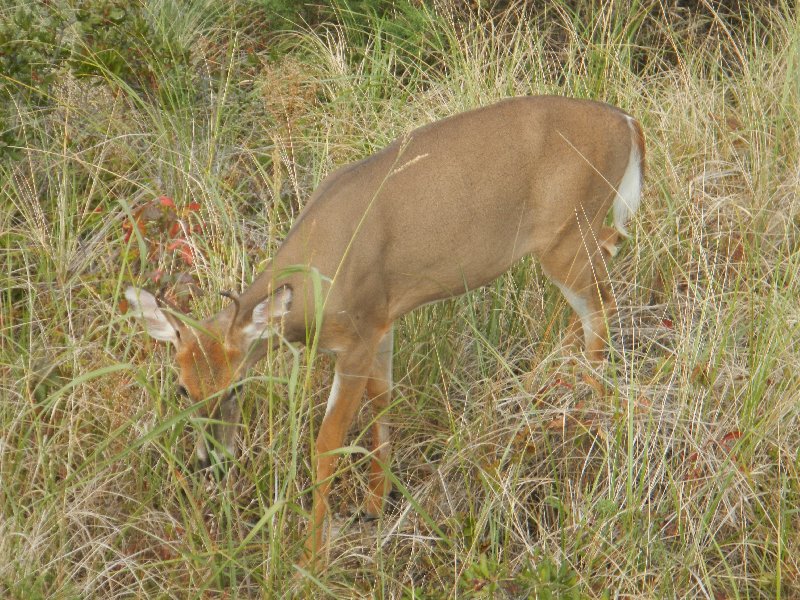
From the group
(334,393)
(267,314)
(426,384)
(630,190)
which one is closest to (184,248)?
(334,393)

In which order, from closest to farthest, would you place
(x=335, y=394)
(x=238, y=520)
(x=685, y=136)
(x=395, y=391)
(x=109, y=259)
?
(x=238, y=520), (x=335, y=394), (x=395, y=391), (x=109, y=259), (x=685, y=136)

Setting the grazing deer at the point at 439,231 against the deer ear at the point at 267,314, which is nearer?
the deer ear at the point at 267,314

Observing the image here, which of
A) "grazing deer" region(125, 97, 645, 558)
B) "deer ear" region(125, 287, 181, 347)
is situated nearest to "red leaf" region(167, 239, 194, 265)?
"grazing deer" region(125, 97, 645, 558)

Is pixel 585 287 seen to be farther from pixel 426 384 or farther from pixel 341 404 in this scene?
pixel 341 404

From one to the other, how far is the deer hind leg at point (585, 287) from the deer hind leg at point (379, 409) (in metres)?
0.75

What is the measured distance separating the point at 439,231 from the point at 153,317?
1192 mm

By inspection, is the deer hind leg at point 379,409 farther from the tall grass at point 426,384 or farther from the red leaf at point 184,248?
the red leaf at point 184,248

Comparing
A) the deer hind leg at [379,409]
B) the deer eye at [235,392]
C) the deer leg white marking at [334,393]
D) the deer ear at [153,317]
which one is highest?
the deer ear at [153,317]

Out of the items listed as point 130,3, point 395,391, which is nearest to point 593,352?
point 395,391

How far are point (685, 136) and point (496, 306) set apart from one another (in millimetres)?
1605

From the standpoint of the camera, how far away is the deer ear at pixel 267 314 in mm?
3406

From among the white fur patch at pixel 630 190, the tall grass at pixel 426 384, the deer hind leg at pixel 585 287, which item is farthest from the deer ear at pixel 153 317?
the white fur patch at pixel 630 190

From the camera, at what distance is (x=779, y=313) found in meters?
3.87

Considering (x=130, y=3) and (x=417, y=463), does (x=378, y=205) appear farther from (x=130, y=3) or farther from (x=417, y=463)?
(x=130, y=3)
